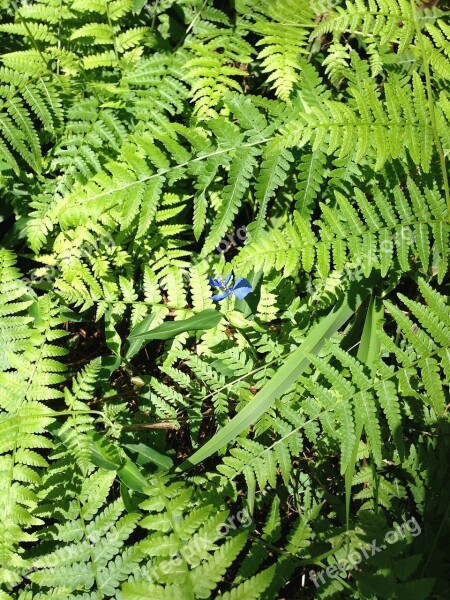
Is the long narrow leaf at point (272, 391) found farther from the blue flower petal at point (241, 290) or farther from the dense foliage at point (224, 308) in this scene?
the blue flower petal at point (241, 290)

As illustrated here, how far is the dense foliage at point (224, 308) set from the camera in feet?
7.07

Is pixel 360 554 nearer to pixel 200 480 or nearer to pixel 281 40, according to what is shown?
pixel 200 480

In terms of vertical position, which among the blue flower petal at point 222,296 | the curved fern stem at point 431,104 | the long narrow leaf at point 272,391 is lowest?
the long narrow leaf at point 272,391

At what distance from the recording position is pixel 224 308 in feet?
9.17

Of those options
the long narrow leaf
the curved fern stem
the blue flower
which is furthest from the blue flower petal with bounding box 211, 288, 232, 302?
the curved fern stem

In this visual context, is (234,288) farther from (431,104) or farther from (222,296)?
(431,104)

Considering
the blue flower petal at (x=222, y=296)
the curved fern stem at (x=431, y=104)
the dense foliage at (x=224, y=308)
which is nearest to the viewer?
the dense foliage at (x=224, y=308)

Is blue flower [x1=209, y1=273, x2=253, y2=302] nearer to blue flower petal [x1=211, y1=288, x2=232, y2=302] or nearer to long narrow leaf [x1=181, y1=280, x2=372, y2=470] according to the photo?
blue flower petal [x1=211, y1=288, x2=232, y2=302]

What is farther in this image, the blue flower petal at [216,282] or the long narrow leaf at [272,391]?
the blue flower petal at [216,282]

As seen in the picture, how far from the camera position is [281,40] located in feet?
8.82

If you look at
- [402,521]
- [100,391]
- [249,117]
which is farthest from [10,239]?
[402,521]

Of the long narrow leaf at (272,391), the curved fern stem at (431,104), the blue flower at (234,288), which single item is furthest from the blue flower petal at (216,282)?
the curved fern stem at (431,104)

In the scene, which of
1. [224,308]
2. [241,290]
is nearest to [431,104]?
[241,290]

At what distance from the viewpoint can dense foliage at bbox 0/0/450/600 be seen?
215cm
